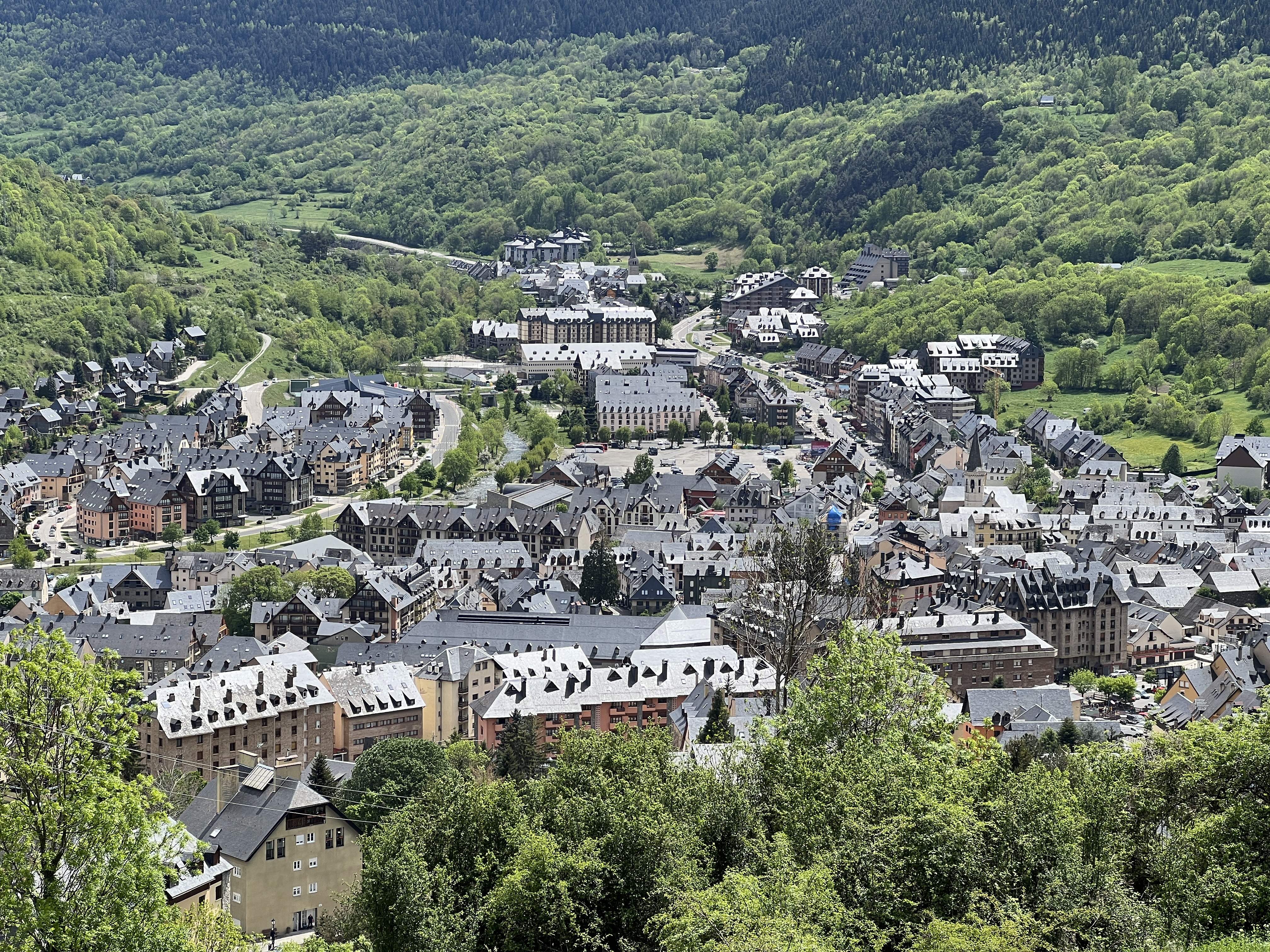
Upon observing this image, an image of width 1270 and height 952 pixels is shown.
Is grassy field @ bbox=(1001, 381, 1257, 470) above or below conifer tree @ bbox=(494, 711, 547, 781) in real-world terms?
above

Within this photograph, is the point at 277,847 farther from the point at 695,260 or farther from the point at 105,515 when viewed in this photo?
the point at 695,260

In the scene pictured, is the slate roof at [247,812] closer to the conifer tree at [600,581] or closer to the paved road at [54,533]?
the conifer tree at [600,581]

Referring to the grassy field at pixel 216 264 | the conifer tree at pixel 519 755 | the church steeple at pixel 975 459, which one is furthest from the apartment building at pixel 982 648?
the grassy field at pixel 216 264

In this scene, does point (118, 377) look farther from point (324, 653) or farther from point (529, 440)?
point (324, 653)

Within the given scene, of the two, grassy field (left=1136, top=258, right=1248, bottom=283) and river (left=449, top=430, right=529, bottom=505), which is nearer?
river (left=449, top=430, right=529, bottom=505)

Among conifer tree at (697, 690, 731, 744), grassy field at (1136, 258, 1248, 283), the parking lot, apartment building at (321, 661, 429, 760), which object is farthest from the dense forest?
conifer tree at (697, 690, 731, 744)

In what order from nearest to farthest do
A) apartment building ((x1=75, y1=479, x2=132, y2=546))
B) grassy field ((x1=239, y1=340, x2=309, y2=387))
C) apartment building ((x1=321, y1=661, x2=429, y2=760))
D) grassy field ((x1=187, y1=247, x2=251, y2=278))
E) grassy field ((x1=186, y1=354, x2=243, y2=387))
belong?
apartment building ((x1=321, y1=661, x2=429, y2=760))
apartment building ((x1=75, y1=479, x2=132, y2=546))
grassy field ((x1=186, y1=354, x2=243, y2=387))
grassy field ((x1=239, y1=340, x2=309, y2=387))
grassy field ((x1=187, y1=247, x2=251, y2=278))

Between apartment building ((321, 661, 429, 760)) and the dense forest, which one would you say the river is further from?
the dense forest

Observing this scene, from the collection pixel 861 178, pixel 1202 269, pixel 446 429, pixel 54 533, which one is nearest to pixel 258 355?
pixel 446 429

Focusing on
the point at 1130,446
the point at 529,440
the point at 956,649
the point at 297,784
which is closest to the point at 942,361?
the point at 1130,446
